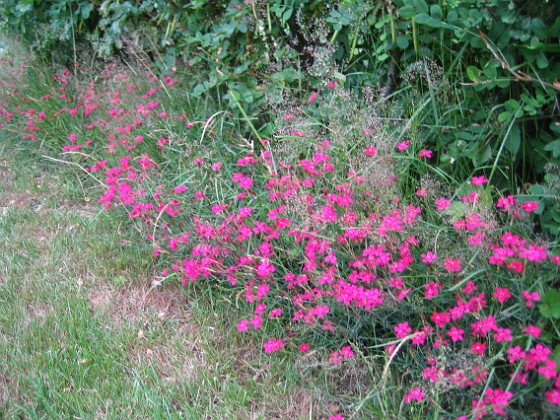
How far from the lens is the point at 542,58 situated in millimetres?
2793

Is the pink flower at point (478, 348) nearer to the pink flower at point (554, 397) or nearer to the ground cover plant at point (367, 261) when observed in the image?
the ground cover plant at point (367, 261)

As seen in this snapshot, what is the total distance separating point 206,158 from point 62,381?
4.93 ft

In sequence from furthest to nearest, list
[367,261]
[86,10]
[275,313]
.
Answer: [86,10], [275,313], [367,261]

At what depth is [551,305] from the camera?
219cm

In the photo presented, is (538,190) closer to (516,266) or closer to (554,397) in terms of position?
(516,266)

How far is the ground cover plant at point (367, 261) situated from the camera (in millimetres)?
2264

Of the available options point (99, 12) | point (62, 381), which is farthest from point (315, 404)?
point (99, 12)

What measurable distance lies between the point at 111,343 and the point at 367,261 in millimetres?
1318

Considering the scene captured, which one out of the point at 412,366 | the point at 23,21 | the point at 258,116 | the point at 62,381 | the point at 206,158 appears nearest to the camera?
the point at 412,366

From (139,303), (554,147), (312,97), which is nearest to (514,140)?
(554,147)

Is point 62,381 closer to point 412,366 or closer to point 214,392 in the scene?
point 214,392

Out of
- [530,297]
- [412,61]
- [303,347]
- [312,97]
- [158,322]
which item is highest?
[412,61]

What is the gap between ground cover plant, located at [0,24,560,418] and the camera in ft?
7.43

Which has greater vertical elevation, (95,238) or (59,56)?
(59,56)
